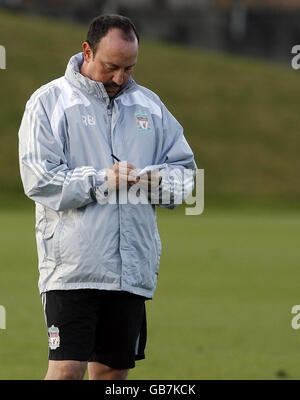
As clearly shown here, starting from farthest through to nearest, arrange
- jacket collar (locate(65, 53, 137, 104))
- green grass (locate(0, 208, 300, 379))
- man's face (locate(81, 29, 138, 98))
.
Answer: green grass (locate(0, 208, 300, 379)) → jacket collar (locate(65, 53, 137, 104)) → man's face (locate(81, 29, 138, 98))

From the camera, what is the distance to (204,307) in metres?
12.0

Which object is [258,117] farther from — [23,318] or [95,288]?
[95,288]

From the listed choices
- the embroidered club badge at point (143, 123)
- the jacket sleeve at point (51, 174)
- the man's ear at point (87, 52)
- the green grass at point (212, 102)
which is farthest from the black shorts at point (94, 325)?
the green grass at point (212, 102)

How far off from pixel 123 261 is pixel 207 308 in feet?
21.9

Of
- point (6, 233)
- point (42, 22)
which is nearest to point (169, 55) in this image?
point (42, 22)

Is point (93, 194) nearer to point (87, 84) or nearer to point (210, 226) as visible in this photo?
point (87, 84)

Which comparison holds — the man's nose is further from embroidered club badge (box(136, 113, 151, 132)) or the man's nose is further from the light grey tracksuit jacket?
embroidered club badge (box(136, 113, 151, 132))

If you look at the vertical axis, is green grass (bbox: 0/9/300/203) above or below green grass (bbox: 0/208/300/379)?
above

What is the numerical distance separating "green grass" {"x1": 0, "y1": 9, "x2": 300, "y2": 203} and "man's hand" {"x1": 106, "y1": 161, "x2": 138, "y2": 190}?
2804cm

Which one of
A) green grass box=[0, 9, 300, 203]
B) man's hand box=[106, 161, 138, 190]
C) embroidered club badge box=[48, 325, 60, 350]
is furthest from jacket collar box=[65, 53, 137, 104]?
green grass box=[0, 9, 300, 203]

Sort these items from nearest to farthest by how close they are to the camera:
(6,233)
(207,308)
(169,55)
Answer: (207,308)
(6,233)
(169,55)

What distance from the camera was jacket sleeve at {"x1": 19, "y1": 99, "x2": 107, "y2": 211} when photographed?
17.2 ft

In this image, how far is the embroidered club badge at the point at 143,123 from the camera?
5.48m
